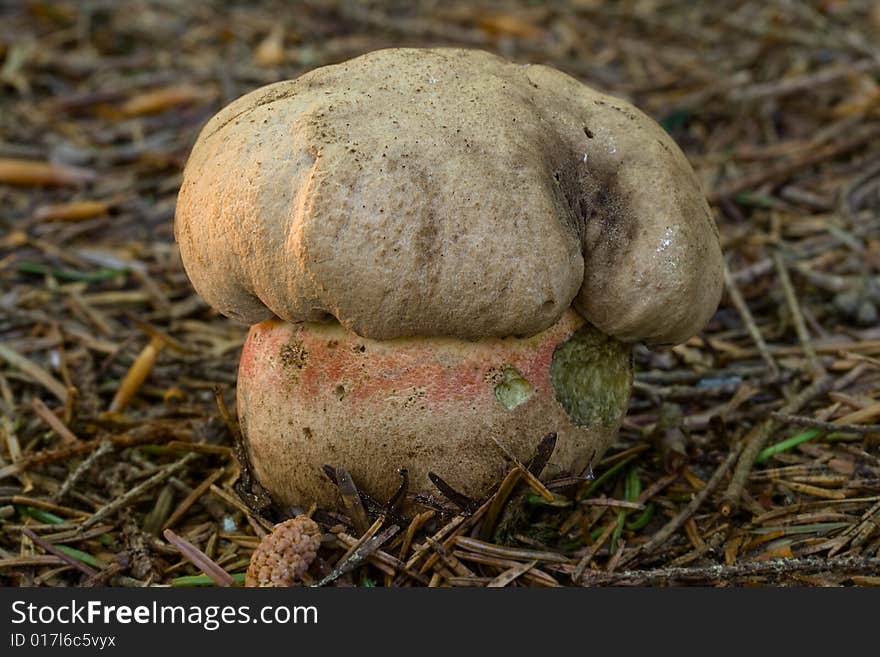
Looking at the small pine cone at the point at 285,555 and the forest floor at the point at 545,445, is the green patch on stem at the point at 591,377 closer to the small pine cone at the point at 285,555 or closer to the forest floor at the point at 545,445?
the forest floor at the point at 545,445

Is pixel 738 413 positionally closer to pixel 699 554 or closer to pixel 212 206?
pixel 699 554

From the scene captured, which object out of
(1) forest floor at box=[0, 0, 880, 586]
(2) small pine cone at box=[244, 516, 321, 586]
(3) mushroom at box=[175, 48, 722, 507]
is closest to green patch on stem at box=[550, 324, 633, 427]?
(3) mushroom at box=[175, 48, 722, 507]

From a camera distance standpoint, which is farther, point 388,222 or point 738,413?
point 738,413

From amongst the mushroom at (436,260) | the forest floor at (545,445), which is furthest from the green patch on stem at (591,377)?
the forest floor at (545,445)

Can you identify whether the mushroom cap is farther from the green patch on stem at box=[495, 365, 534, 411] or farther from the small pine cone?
the small pine cone

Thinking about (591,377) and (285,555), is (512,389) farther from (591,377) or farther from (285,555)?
(285,555)

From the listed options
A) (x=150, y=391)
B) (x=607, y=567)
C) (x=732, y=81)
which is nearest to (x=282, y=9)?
(x=732, y=81)

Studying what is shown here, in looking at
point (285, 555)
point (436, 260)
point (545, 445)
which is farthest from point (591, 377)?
point (285, 555)
